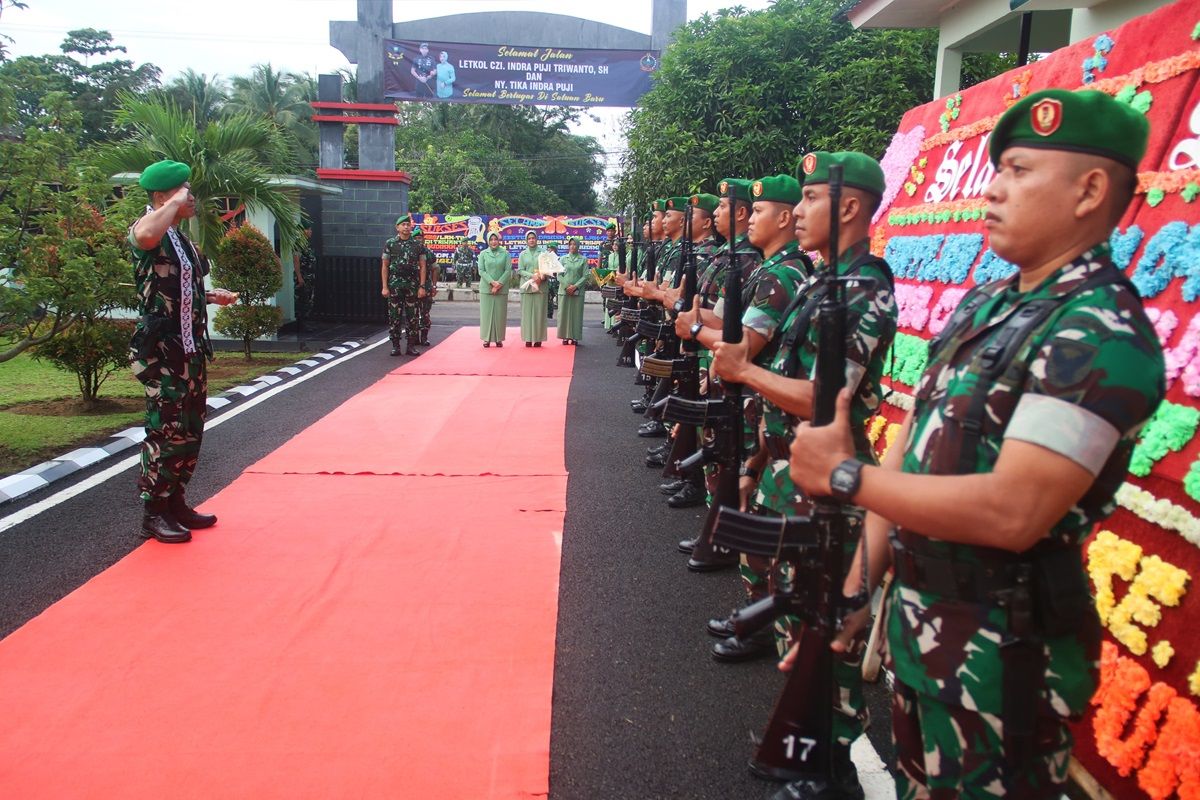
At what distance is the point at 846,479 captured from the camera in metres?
1.57

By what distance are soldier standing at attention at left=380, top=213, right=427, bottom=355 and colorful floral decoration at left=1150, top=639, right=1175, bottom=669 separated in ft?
34.0

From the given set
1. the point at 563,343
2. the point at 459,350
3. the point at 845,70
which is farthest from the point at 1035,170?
the point at 563,343

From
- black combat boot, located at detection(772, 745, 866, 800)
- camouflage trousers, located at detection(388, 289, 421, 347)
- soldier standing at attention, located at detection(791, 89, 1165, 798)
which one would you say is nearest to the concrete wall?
camouflage trousers, located at detection(388, 289, 421, 347)

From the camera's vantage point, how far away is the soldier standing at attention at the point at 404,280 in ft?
38.8

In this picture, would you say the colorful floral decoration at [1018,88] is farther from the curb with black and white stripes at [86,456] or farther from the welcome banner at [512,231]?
the welcome banner at [512,231]

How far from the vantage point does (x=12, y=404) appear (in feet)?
25.6

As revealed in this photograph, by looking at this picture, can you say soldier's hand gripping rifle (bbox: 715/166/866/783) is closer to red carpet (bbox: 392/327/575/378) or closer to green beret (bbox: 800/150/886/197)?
green beret (bbox: 800/150/886/197)

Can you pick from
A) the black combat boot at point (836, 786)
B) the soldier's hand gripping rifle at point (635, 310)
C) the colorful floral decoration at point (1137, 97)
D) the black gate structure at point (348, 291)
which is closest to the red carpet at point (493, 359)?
the soldier's hand gripping rifle at point (635, 310)

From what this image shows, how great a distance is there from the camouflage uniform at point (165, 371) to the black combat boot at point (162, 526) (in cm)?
5

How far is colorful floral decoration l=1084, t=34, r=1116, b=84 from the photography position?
345 centimetres

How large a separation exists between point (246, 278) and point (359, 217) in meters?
5.18

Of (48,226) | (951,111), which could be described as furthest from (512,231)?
(951,111)

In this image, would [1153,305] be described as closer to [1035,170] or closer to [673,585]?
[1035,170]

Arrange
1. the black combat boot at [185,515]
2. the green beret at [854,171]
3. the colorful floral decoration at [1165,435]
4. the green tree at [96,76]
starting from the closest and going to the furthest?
the colorful floral decoration at [1165,435] < the green beret at [854,171] < the black combat boot at [185,515] < the green tree at [96,76]
